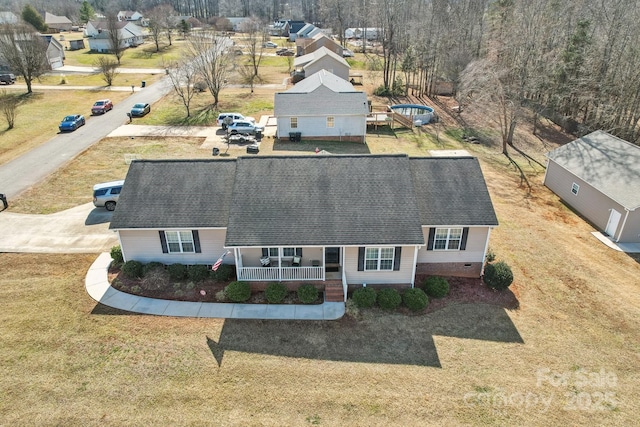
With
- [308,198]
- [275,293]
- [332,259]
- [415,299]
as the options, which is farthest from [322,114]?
[415,299]

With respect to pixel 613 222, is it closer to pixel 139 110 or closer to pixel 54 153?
pixel 54 153

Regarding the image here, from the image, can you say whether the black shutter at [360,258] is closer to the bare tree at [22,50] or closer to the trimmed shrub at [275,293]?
the trimmed shrub at [275,293]

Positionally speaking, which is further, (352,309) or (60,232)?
(60,232)

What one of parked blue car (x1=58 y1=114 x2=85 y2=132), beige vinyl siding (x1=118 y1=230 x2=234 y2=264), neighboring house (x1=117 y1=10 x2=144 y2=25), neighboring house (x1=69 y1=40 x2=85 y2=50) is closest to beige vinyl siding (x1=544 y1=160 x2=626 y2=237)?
beige vinyl siding (x1=118 y1=230 x2=234 y2=264)

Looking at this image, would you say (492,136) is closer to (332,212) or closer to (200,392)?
(332,212)

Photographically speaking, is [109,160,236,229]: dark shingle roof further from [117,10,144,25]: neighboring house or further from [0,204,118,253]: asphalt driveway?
[117,10,144,25]: neighboring house

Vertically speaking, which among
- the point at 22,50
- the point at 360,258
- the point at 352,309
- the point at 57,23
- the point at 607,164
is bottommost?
the point at 352,309

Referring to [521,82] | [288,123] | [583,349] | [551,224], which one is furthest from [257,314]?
[521,82]

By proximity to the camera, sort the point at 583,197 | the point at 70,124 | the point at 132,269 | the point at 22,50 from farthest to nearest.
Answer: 1. the point at 22,50
2. the point at 70,124
3. the point at 583,197
4. the point at 132,269
